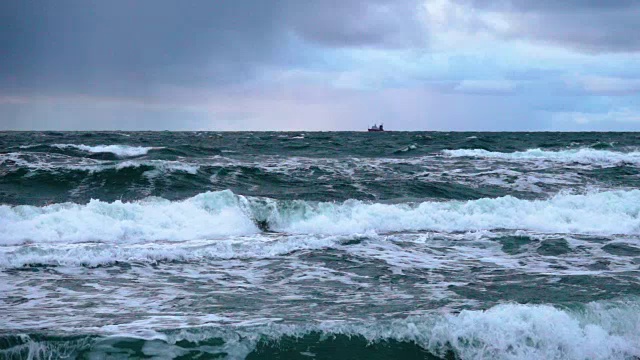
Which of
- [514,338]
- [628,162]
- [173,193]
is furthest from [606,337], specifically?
[628,162]

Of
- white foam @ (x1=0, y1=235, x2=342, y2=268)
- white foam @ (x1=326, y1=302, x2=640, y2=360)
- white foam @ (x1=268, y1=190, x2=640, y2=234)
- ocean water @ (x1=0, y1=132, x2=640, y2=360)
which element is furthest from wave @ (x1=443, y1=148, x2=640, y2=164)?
white foam @ (x1=326, y1=302, x2=640, y2=360)

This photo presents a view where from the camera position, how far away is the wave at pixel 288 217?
12859 mm

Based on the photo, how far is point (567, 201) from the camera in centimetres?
1748

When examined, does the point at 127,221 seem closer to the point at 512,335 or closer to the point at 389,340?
the point at 389,340

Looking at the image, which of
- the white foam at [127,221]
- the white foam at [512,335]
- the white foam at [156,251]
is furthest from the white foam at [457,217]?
the white foam at [512,335]

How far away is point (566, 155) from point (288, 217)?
21.6 metres

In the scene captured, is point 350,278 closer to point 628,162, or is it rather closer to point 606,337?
point 606,337

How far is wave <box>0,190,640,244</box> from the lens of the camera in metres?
12.9

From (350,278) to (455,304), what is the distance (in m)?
2.05

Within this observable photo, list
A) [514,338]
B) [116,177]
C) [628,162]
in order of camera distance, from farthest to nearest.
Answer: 1. [628,162]
2. [116,177]
3. [514,338]

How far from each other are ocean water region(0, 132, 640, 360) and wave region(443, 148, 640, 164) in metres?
7.62

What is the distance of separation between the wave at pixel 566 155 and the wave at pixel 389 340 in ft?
77.2

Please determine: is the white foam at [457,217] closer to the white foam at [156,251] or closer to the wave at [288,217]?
the wave at [288,217]

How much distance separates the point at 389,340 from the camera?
23.5ft
